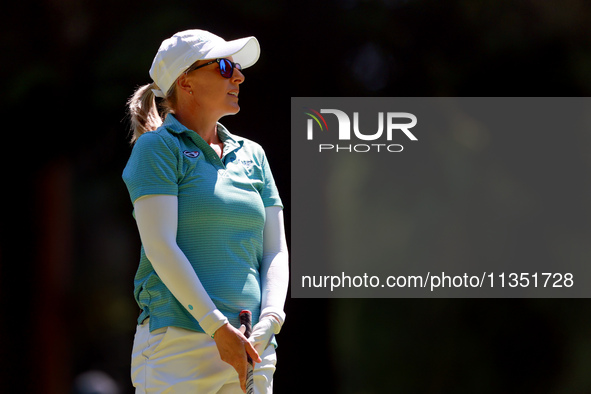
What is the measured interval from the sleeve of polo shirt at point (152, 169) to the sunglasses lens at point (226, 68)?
251mm

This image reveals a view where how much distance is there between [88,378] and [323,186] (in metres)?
1.26

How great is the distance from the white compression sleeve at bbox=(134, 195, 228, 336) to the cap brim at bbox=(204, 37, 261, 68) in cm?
40

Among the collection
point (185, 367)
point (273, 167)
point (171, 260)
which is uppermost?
point (273, 167)

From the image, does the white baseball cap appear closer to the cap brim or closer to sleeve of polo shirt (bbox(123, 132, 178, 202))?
the cap brim

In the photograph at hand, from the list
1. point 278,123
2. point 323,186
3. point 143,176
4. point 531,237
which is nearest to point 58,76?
point 278,123

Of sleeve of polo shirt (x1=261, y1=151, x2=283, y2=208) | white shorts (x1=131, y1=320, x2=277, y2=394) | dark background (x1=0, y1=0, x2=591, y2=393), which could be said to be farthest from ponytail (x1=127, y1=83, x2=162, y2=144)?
dark background (x1=0, y1=0, x2=591, y2=393)

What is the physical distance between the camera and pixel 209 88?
188cm

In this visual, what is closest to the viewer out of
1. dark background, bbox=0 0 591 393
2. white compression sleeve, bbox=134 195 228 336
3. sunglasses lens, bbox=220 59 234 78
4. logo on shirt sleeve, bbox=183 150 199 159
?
white compression sleeve, bbox=134 195 228 336

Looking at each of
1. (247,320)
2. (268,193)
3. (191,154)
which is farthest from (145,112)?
(247,320)

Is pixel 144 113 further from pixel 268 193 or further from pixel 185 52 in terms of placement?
pixel 268 193

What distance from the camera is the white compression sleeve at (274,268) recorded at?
1.79 meters

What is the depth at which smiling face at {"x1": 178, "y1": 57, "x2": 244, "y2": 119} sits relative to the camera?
1.88 m

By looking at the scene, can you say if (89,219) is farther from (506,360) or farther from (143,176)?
(506,360)

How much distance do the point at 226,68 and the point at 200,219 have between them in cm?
40
